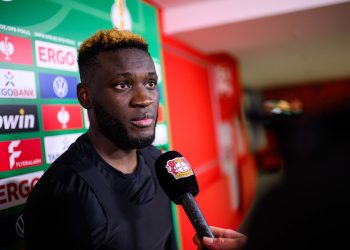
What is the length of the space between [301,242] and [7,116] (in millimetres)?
1055

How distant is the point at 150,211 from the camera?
1.24m

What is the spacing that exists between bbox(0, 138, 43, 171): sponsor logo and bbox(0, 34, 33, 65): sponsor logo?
29 centimetres

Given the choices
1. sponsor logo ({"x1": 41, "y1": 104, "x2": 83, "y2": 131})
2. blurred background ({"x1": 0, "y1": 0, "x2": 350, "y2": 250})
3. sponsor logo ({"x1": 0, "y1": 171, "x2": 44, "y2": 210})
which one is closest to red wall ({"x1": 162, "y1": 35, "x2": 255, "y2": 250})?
blurred background ({"x1": 0, "y1": 0, "x2": 350, "y2": 250})

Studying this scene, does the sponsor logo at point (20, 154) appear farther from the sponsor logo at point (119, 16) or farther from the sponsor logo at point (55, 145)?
the sponsor logo at point (119, 16)

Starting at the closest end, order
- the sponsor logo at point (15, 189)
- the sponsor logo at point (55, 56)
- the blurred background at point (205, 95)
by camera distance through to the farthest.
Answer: the blurred background at point (205, 95)
the sponsor logo at point (15, 189)
the sponsor logo at point (55, 56)

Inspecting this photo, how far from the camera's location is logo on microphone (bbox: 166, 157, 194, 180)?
40.1 inches

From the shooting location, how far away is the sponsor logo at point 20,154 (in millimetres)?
1266

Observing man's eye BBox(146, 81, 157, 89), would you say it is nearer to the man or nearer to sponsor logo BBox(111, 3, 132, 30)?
the man

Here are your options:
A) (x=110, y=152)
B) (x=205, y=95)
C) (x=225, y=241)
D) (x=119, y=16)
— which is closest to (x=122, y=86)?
(x=110, y=152)

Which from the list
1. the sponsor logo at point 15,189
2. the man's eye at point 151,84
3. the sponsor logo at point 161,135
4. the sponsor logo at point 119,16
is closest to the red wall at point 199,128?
the sponsor logo at point 161,135

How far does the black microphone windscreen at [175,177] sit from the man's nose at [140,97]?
176mm

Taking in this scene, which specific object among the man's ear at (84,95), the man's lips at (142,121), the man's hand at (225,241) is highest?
the man's ear at (84,95)

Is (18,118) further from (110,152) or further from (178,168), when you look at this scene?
(178,168)

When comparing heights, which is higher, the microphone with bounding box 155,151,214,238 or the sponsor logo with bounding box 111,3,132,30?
the sponsor logo with bounding box 111,3,132,30
